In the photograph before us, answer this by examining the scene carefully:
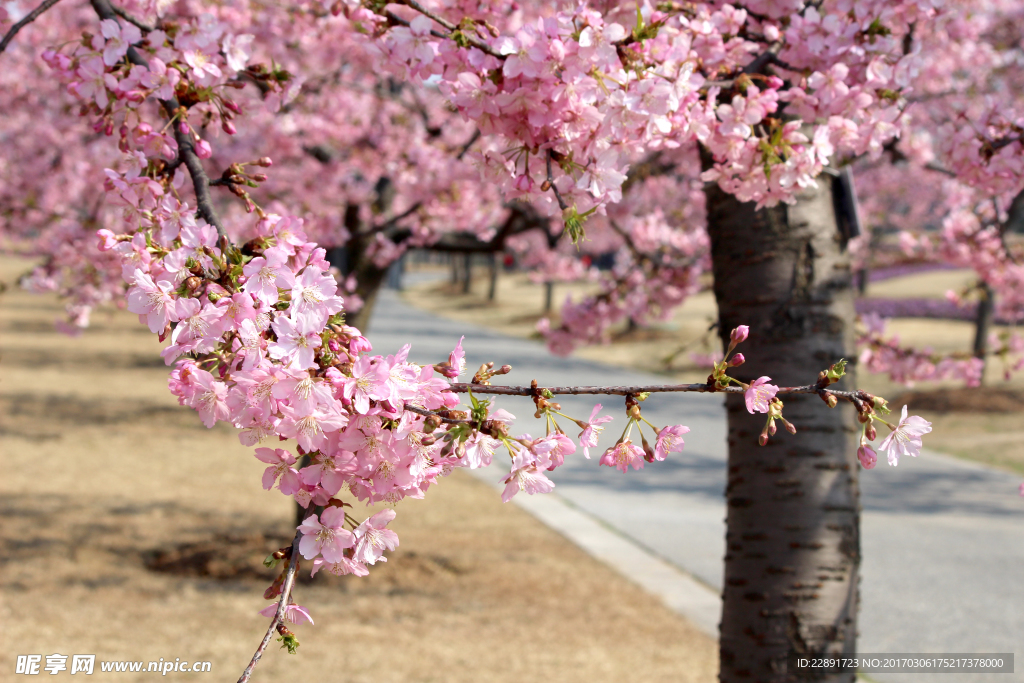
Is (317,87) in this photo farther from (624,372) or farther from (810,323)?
(624,372)

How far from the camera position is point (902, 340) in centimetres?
2159

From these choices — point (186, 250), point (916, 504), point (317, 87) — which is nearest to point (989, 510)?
point (916, 504)

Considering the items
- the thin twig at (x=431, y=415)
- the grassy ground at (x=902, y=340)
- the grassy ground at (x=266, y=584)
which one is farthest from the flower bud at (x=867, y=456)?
the grassy ground at (x=266, y=584)

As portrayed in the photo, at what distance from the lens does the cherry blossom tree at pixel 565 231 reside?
1318 mm

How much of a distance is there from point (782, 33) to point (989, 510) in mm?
8245

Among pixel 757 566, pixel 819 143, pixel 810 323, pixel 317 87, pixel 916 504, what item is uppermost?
pixel 317 87

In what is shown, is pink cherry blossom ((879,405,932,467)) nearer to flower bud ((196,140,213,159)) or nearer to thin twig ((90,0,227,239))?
thin twig ((90,0,227,239))

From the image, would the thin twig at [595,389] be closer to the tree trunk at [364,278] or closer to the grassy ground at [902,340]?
the grassy ground at [902,340]

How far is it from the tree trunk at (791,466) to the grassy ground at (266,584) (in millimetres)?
1950

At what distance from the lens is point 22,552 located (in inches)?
241

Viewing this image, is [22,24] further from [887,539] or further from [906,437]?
[887,539]

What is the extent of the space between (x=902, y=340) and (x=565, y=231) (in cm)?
2217

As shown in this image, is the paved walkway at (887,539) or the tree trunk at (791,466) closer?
the tree trunk at (791,466)

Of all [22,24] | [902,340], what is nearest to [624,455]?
[22,24]
